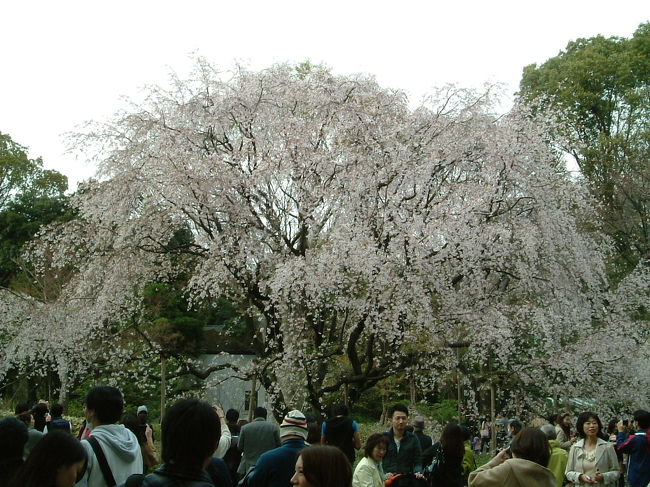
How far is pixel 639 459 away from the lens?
22.4ft

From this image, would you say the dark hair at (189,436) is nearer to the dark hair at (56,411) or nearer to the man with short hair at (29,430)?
the man with short hair at (29,430)

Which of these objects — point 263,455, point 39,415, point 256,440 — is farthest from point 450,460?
point 39,415

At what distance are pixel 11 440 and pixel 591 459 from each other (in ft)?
Answer: 17.8

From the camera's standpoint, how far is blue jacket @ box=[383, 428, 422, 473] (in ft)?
21.2

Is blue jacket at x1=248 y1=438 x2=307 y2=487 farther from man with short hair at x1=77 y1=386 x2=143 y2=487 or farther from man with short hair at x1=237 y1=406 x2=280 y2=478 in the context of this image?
man with short hair at x1=237 y1=406 x2=280 y2=478

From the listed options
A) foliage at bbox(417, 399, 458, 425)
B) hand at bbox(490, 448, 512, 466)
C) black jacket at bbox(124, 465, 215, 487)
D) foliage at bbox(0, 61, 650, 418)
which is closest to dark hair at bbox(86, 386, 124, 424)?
black jacket at bbox(124, 465, 215, 487)

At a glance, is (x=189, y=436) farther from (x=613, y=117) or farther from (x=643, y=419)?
(x=613, y=117)

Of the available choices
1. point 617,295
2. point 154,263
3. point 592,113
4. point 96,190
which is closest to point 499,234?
point 617,295

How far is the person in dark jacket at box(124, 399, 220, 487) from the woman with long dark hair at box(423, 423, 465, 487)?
302cm

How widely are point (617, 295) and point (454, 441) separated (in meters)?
13.0

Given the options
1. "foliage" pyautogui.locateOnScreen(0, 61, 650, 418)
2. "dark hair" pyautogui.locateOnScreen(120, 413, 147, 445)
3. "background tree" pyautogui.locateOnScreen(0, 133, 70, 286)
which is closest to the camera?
"dark hair" pyautogui.locateOnScreen(120, 413, 147, 445)

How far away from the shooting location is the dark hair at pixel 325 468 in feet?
9.56

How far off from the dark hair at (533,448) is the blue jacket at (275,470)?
153 centimetres

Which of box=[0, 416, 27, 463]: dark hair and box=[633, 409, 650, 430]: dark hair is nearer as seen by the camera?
box=[0, 416, 27, 463]: dark hair
